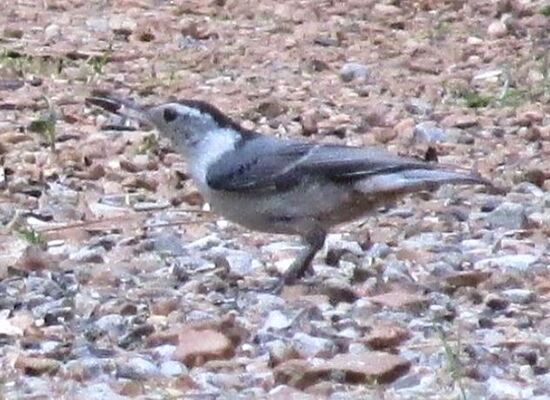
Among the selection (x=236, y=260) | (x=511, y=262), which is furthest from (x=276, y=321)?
(x=511, y=262)

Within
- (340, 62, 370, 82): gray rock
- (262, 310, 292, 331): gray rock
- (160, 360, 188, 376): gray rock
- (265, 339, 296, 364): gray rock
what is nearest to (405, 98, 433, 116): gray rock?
(340, 62, 370, 82): gray rock

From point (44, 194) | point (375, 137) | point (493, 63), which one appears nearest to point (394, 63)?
point (493, 63)

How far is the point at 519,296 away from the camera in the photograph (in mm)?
5723

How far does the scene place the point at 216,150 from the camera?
623 centimetres

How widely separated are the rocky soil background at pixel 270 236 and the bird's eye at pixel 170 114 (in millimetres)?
460

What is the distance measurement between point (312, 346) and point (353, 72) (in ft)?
15.3

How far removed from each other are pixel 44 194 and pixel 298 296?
1.85 m

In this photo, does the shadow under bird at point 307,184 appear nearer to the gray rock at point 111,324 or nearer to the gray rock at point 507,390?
the gray rock at point 111,324

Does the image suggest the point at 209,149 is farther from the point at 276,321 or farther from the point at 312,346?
the point at 312,346

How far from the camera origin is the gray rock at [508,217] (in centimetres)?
679

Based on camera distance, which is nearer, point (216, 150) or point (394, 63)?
point (216, 150)

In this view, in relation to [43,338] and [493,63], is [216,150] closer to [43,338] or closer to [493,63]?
[43,338]

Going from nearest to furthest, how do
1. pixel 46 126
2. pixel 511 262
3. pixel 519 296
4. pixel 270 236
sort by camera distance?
pixel 519 296, pixel 511 262, pixel 270 236, pixel 46 126

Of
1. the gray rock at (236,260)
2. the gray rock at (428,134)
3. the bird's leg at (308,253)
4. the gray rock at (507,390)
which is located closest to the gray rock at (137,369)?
the gray rock at (507,390)
